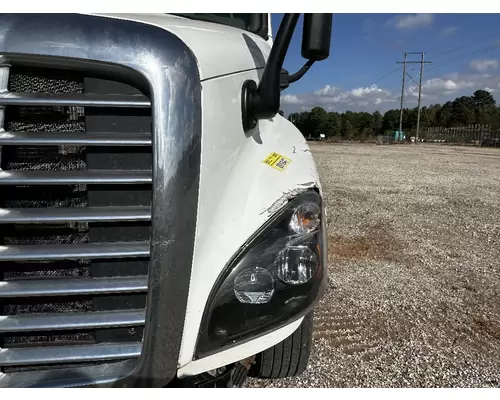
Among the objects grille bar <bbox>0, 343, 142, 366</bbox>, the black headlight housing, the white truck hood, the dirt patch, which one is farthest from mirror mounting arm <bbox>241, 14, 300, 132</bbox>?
the dirt patch

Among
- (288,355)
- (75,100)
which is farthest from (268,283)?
(75,100)

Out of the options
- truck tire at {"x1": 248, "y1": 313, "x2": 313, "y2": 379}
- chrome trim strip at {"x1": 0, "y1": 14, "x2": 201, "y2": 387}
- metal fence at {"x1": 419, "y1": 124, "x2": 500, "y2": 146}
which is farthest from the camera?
metal fence at {"x1": 419, "y1": 124, "x2": 500, "y2": 146}

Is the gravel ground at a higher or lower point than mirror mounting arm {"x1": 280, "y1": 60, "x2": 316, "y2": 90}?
lower

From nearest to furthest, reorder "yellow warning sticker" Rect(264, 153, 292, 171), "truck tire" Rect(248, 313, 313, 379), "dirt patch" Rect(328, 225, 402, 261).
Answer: "yellow warning sticker" Rect(264, 153, 292, 171)
"truck tire" Rect(248, 313, 313, 379)
"dirt patch" Rect(328, 225, 402, 261)

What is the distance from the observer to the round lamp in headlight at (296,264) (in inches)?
67.0

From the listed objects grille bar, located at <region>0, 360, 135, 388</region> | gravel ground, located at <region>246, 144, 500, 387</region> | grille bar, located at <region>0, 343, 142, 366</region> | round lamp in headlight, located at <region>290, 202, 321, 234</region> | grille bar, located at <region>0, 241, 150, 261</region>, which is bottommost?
gravel ground, located at <region>246, 144, 500, 387</region>

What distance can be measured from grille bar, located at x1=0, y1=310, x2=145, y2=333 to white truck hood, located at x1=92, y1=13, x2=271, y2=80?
928 millimetres

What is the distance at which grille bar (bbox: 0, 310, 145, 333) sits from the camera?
1514 mm

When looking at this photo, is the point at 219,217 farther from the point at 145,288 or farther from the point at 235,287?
the point at 145,288

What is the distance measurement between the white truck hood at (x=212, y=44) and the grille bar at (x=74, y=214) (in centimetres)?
56

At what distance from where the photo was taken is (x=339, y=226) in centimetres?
647

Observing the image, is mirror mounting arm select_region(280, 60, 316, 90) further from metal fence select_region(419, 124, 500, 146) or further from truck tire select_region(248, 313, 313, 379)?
metal fence select_region(419, 124, 500, 146)

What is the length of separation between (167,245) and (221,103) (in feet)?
1.96

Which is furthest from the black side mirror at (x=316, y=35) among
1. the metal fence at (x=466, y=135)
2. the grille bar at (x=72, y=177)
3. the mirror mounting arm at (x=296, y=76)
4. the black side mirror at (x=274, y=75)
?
the metal fence at (x=466, y=135)
